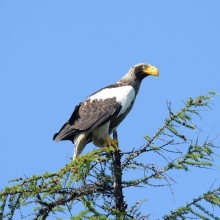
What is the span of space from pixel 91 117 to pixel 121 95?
76 cm

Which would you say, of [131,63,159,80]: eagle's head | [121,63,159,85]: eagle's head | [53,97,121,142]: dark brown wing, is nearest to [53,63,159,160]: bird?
[53,97,121,142]: dark brown wing

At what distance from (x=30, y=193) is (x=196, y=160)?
7.52 feet

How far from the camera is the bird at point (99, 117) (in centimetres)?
688

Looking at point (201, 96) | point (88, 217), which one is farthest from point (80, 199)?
point (201, 96)

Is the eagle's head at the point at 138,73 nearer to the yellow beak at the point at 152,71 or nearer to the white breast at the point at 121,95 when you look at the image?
the yellow beak at the point at 152,71

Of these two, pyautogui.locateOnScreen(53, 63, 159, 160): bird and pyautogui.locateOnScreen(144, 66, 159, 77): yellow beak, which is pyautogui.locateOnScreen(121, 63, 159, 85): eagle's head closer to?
pyautogui.locateOnScreen(144, 66, 159, 77): yellow beak

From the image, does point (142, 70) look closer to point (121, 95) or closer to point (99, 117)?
point (121, 95)

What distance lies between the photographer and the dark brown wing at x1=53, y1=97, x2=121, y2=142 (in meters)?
6.85

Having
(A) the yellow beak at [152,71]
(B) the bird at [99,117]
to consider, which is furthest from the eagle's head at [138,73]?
(B) the bird at [99,117]

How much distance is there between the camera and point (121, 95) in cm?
704

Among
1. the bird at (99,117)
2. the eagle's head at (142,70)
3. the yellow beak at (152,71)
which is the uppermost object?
the eagle's head at (142,70)

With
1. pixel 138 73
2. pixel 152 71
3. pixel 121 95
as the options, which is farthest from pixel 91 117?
pixel 152 71

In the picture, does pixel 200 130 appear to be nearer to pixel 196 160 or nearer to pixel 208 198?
pixel 196 160

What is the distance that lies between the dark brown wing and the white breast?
89 millimetres
